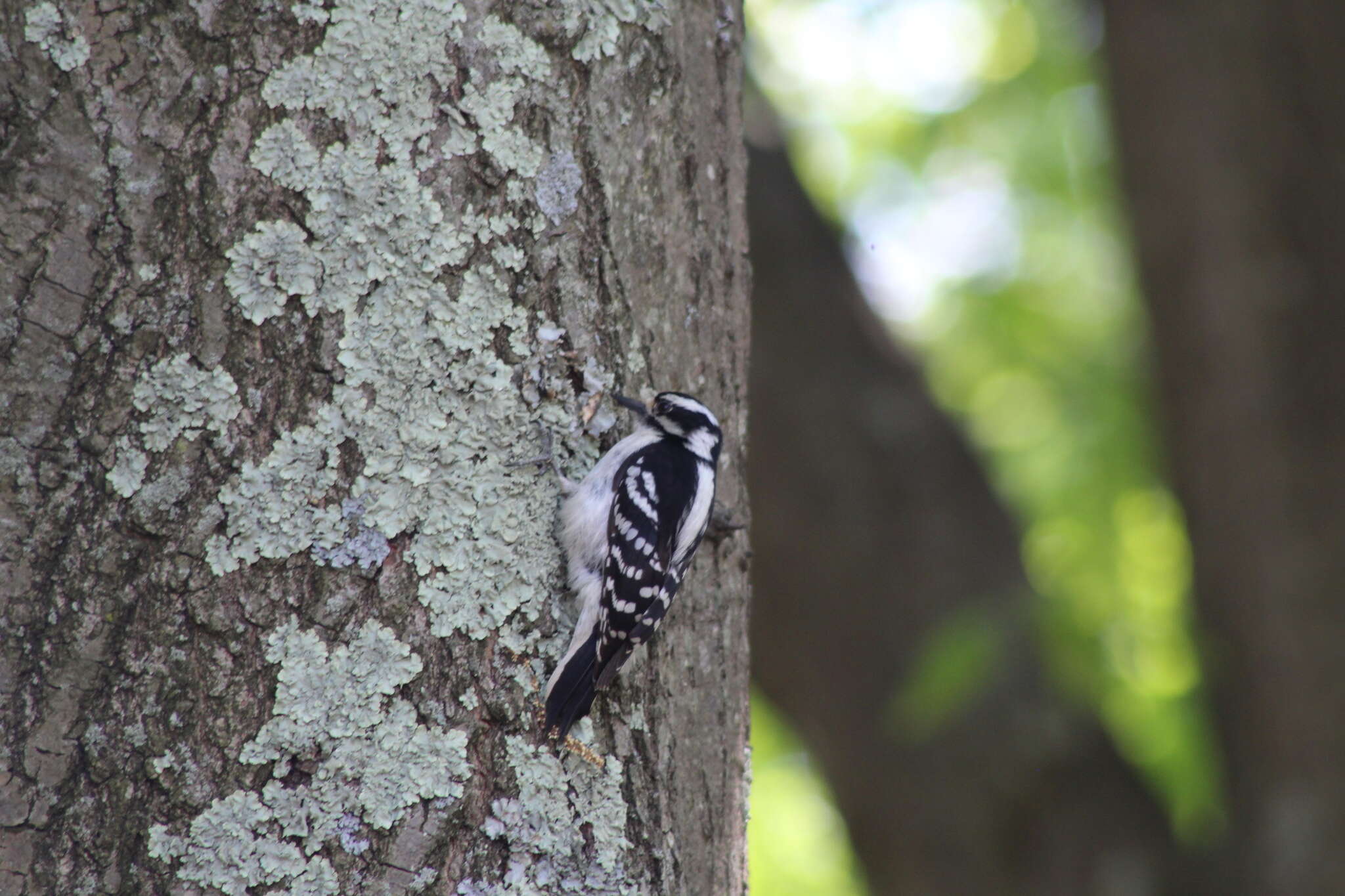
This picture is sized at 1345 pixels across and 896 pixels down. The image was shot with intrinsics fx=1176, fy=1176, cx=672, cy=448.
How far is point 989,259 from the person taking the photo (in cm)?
887

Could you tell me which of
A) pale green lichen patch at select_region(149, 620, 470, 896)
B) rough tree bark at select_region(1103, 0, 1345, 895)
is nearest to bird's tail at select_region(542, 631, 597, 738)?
pale green lichen patch at select_region(149, 620, 470, 896)

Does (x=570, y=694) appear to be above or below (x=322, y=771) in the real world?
above

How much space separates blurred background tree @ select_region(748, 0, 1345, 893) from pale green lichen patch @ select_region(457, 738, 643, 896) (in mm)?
2529

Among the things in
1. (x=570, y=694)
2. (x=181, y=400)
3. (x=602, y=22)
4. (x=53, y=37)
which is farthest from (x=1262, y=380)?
(x=53, y=37)

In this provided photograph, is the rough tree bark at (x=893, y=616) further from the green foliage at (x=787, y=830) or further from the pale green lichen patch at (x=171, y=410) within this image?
the green foliage at (x=787, y=830)

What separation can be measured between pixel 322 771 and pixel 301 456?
52cm

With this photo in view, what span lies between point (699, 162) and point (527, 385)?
2.19 ft

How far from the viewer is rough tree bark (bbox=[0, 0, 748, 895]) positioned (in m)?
1.87

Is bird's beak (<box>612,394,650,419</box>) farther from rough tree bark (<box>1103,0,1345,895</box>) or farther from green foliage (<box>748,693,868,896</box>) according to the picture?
green foliage (<box>748,693,868,896</box>)

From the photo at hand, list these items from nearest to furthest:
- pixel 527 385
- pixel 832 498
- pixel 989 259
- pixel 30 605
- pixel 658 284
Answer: pixel 30 605 < pixel 527 385 < pixel 658 284 < pixel 832 498 < pixel 989 259

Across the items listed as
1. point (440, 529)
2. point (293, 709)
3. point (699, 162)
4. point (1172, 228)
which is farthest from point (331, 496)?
point (1172, 228)

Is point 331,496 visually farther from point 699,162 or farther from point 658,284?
point 699,162

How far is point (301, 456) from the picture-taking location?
199 cm

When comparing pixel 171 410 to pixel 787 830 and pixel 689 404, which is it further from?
pixel 787 830
